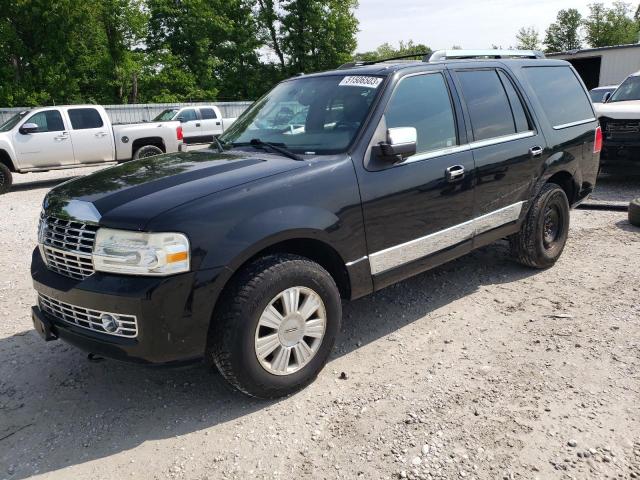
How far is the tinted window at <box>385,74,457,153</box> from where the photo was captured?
379 cm

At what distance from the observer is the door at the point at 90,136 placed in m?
12.9

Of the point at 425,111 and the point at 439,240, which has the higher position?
the point at 425,111

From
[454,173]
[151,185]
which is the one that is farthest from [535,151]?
[151,185]

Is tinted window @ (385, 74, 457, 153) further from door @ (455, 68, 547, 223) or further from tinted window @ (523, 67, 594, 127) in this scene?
tinted window @ (523, 67, 594, 127)

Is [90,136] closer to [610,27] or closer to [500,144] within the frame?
[500,144]

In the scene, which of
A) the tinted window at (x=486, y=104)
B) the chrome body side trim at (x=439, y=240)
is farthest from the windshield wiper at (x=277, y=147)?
the tinted window at (x=486, y=104)

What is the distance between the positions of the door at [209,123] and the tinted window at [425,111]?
57.8 ft

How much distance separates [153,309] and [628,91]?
11.1 meters

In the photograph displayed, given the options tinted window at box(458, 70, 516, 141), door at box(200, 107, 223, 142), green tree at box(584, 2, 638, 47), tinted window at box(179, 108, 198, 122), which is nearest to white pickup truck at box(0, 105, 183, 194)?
tinted window at box(179, 108, 198, 122)

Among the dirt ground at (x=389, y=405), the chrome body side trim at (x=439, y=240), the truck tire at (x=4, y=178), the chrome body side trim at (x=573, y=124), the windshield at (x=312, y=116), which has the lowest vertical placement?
the dirt ground at (x=389, y=405)

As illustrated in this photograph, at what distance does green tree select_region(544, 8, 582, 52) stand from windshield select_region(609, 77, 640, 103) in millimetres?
75459

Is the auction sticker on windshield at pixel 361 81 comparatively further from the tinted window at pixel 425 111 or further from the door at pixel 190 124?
the door at pixel 190 124

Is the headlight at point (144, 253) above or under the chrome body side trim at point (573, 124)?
under

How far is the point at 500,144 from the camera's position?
4.44 m
